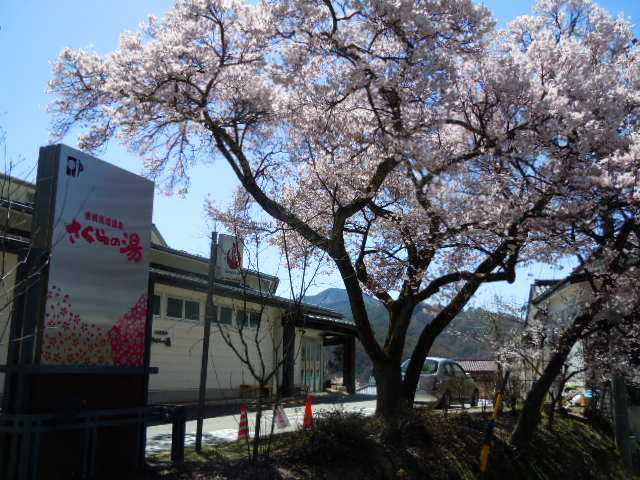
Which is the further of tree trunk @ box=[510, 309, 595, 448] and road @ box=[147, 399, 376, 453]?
tree trunk @ box=[510, 309, 595, 448]

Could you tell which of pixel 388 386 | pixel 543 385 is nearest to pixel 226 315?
pixel 388 386

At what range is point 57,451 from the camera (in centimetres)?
621

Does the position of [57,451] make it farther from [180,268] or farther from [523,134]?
[180,268]

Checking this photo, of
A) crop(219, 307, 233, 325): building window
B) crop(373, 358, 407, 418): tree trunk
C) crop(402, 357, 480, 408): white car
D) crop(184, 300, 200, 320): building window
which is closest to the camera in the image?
crop(373, 358, 407, 418): tree trunk

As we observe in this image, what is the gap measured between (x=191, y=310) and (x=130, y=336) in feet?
43.0

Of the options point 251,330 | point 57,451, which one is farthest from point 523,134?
point 251,330

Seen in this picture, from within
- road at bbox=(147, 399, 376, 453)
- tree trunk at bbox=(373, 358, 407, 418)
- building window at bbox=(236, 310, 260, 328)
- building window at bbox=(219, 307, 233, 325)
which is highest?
building window at bbox=(219, 307, 233, 325)

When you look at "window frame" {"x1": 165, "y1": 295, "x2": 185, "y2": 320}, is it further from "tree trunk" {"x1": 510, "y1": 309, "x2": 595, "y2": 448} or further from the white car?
"tree trunk" {"x1": 510, "y1": 309, "x2": 595, "y2": 448}

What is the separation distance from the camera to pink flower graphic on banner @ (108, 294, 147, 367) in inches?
277

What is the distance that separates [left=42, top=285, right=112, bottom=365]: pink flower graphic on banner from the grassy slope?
5.15 feet

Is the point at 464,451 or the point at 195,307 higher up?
the point at 195,307

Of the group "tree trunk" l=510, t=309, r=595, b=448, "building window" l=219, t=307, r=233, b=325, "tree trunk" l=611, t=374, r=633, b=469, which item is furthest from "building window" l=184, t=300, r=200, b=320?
"tree trunk" l=611, t=374, r=633, b=469

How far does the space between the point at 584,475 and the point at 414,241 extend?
595 cm

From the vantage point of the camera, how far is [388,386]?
1070 centimetres
